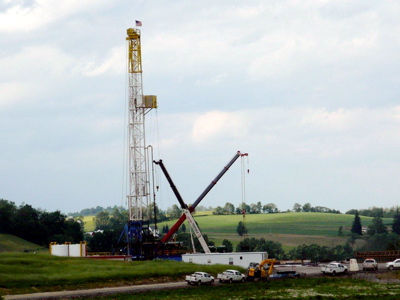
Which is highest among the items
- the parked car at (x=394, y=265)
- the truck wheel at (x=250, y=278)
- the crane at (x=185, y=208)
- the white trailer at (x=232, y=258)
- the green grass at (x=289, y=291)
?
the crane at (x=185, y=208)

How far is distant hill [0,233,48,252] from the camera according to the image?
177262mm

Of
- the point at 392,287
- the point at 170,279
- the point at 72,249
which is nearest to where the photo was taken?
the point at 392,287

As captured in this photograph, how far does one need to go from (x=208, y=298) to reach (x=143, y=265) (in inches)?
1265

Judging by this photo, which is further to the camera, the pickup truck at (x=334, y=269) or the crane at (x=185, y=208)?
the crane at (x=185, y=208)

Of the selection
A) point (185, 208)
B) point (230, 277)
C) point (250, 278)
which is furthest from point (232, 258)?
point (185, 208)

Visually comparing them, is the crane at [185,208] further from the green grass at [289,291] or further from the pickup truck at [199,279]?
the pickup truck at [199,279]

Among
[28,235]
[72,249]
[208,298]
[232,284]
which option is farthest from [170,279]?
[28,235]

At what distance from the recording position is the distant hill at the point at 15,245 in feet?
582

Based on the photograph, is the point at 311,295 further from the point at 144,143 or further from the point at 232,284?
the point at 144,143

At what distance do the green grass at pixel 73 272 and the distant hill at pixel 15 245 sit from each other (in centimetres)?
8915

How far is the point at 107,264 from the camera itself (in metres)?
91.4

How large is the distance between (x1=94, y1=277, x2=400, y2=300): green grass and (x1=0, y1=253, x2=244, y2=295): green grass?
35.9 feet

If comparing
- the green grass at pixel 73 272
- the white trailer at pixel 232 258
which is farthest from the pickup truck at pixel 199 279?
the white trailer at pixel 232 258

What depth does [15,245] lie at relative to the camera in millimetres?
182375
